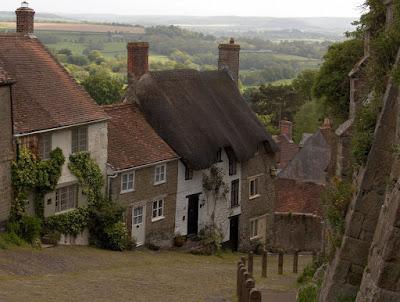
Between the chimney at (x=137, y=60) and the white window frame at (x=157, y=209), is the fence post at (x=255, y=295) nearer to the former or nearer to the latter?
the white window frame at (x=157, y=209)

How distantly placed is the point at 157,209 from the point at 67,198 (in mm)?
4824

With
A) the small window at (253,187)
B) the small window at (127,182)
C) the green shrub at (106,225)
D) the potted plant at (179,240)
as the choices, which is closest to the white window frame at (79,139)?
the small window at (127,182)

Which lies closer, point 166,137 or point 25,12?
point 25,12

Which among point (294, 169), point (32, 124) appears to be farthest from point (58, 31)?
point (32, 124)

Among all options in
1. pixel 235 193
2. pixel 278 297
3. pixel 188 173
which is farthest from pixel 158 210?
pixel 278 297

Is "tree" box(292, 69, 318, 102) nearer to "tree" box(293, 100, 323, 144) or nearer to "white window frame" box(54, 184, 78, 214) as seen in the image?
"tree" box(293, 100, 323, 144)

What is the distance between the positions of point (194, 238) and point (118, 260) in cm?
789

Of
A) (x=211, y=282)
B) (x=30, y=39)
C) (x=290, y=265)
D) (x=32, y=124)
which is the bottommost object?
(x=290, y=265)

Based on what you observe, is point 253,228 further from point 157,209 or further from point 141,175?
point 141,175

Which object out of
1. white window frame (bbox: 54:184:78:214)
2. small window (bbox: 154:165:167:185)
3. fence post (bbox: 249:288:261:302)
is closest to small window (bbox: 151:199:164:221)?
small window (bbox: 154:165:167:185)

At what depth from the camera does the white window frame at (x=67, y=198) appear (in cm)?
2659

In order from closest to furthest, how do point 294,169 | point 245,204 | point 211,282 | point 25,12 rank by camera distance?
point 211,282
point 25,12
point 245,204
point 294,169

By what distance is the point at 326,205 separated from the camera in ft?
59.8

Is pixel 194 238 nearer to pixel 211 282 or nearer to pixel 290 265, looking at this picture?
pixel 290 265
